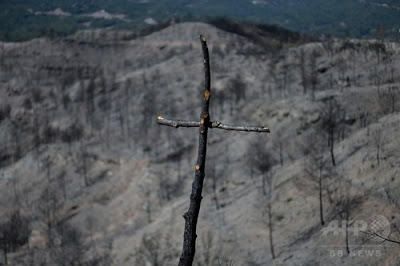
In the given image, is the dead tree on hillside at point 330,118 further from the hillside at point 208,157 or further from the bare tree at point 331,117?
the hillside at point 208,157

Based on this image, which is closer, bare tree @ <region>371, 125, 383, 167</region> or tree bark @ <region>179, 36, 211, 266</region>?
tree bark @ <region>179, 36, 211, 266</region>

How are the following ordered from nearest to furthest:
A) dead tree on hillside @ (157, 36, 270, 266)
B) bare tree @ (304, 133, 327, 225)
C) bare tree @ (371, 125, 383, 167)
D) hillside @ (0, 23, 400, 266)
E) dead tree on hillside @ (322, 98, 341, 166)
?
dead tree on hillside @ (157, 36, 270, 266)
bare tree @ (304, 133, 327, 225)
hillside @ (0, 23, 400, 266)
bare tree @ (371, 125, 383, 167)
dead tree on hillside @ (322, 98, 341, 166)

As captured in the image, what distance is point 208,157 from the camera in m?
77.2

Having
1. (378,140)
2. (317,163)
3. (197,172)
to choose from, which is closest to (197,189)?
(197,172)

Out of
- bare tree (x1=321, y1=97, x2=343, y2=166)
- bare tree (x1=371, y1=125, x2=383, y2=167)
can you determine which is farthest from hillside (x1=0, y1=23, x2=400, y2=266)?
bare tree (x1=321, y1=97, x2=343, y2=166)

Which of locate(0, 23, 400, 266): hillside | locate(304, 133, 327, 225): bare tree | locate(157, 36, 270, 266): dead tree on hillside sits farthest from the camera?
locate(0, 23, 400, 266): hillside

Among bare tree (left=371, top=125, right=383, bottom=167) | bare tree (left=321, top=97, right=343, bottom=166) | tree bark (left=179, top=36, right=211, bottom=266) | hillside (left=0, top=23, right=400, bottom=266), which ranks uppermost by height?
tree bark (left=179, top=36, right=211, bottom=266)

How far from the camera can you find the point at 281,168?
6034 cm

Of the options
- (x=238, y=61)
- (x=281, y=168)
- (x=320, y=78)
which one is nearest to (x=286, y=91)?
(x=320, y=78)

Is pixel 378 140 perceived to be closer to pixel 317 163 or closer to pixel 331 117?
pixel 317 163

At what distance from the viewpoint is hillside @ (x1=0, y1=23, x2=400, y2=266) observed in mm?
46562

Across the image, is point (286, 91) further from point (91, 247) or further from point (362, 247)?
point (362, 247)

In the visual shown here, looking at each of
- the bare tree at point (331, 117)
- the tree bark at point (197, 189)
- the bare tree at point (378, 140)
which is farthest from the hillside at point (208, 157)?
the tree bark at point (197, 189)

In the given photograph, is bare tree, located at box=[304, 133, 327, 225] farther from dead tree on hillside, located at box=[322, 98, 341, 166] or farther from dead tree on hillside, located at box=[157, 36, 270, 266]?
dead tree on hillside, located at box=[157, 36, 270, 266]
